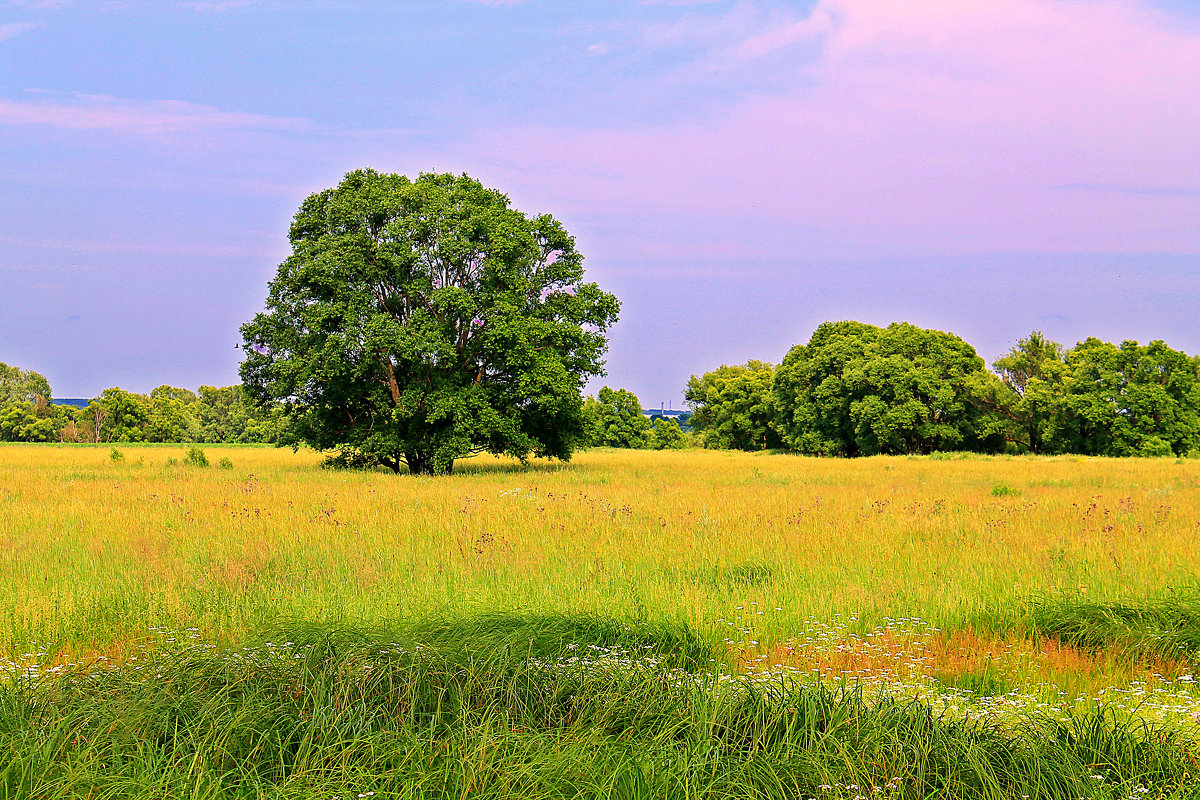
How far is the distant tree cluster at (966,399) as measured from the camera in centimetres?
4903

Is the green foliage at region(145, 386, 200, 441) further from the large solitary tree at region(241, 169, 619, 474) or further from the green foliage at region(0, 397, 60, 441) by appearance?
the large solitary tree at region(241, 169, 619, 474)

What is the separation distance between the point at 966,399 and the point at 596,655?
5385cm

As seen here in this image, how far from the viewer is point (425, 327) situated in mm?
24906

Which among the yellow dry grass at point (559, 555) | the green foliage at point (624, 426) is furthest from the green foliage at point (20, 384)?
the yellow dry grass at point (559, 555)

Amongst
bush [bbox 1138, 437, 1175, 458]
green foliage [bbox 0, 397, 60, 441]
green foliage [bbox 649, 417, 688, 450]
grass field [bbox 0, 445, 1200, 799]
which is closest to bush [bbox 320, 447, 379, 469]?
grass field [bbox 0, 445, 1200, 799]

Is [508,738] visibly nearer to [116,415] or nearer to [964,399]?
[964,399]

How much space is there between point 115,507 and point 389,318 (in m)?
11.6

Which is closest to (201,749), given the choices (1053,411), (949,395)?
(949,395)

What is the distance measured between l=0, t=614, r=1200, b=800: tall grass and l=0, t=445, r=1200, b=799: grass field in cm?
2

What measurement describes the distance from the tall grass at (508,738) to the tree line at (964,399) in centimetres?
4734

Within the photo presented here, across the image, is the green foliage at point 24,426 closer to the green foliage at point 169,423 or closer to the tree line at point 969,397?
the green foliage at point 169,423

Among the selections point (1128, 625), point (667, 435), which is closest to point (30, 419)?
point (667, 435)

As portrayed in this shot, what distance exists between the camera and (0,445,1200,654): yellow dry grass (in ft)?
23.0

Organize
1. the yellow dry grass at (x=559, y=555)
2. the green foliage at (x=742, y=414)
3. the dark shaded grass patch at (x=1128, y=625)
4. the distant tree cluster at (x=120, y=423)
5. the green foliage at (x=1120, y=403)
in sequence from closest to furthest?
1. the dark shaded grass patch at (x=1128, y=625)
2. the yellow dry grass at (x=559, y=555)
3. the green foliage at (x=1120, y=403)
4. the green foliage at (x=742, y=414)
5. the distant tree cluster at (x=120, y=423)
